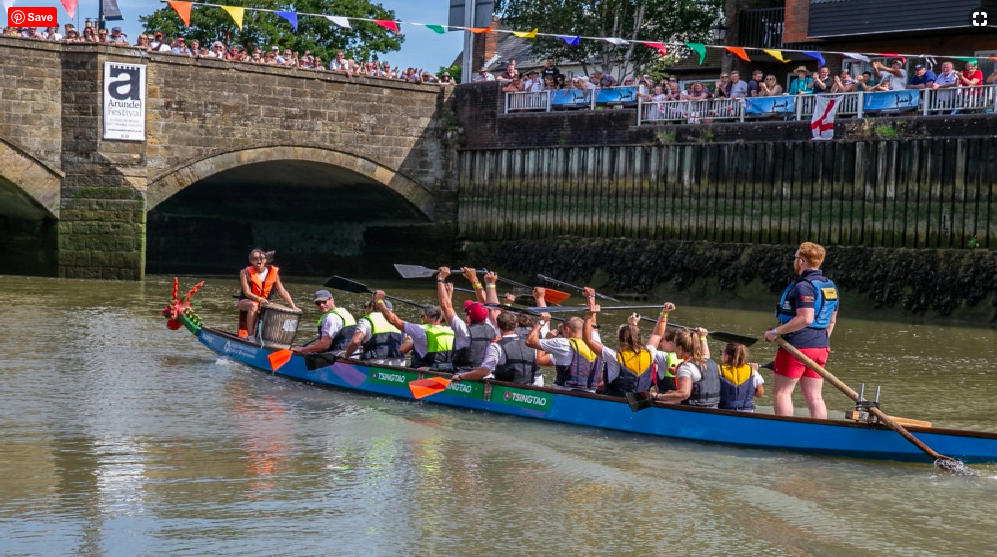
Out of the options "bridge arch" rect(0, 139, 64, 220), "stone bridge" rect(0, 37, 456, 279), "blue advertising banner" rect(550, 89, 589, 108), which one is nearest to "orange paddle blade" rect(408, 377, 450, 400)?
"stone bridge" rect(0, 37, 456, 279)

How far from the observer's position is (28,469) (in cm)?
955

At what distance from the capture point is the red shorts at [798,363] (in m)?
10.2

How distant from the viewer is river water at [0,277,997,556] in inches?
316

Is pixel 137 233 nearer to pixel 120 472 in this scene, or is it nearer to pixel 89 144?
pixel 89 144

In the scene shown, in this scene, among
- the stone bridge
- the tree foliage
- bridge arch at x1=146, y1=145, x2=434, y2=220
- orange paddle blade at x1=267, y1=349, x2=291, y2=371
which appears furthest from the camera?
the tree foliage

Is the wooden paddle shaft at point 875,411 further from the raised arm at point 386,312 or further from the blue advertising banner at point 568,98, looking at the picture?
the blue advertising banner at point 568,98

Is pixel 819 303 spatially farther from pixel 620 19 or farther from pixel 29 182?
pixel 620 19

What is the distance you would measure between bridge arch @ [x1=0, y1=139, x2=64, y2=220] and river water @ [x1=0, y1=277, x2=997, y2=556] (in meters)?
10.1

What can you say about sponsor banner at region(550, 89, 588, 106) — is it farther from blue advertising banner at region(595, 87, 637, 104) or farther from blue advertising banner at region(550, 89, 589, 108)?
blue advertising banner at region(595, 87, 637, 104)

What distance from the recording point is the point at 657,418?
11.0m

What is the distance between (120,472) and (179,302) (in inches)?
320

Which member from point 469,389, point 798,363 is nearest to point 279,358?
point 469,389

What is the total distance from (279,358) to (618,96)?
45.3ft

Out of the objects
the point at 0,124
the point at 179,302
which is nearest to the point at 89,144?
the point at 0,124
